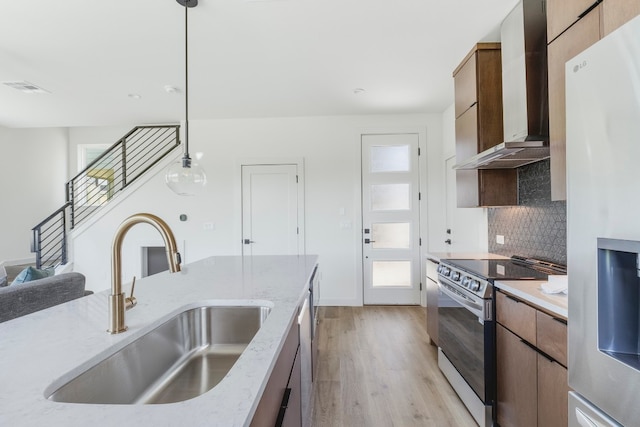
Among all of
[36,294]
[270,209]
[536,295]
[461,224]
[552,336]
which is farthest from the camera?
[270,209]

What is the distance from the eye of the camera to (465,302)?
193cm

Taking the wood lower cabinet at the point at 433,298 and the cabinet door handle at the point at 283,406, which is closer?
the cabinet door handle at the point at 283,406

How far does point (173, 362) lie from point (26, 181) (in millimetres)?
5948

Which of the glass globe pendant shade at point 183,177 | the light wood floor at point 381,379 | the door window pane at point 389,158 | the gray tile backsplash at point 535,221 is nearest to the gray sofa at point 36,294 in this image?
the glass globe pendant shade at point 183,177

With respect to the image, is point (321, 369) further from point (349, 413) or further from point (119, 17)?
point (119, 17)

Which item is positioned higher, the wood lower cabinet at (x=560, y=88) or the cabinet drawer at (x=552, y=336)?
the wood lower cabinet at (x=560, y=88)

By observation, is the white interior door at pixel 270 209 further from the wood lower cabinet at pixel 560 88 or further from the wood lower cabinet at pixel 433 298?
the wood lower cabinet at pixel 560 88

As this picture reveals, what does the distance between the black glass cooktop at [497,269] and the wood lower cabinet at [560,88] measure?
498 millimetres

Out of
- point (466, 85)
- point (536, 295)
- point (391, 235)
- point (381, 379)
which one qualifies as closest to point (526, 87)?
point (466, 85)

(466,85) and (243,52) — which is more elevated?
(243,52)

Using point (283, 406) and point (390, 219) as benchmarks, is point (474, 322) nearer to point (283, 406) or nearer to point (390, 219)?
point (283, 406)

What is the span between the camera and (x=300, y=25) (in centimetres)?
221

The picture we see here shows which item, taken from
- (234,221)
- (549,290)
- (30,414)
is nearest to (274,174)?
(234,221)

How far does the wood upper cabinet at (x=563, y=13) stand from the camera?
1375mm
